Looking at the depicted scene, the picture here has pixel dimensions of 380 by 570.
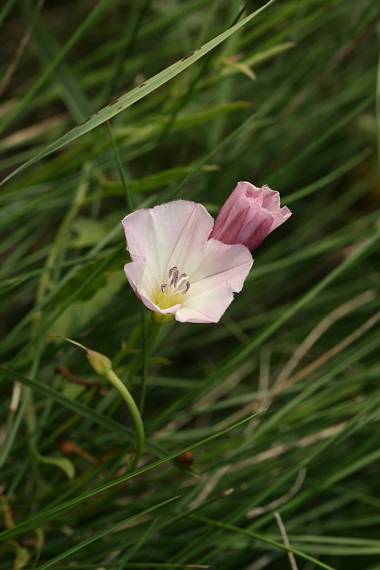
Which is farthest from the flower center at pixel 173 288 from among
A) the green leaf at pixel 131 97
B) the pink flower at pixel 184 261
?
the green leaf at pixel 131 97

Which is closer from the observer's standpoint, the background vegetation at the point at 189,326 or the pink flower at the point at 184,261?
the pink flower at the point at 184,261

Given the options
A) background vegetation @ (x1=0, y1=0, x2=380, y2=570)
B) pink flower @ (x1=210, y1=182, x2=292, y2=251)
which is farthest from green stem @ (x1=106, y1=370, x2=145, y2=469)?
pink flower @ (x1=210, y1=182, x2=292, y2=251)

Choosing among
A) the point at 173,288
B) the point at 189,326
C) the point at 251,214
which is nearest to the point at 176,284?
the point at 173,288

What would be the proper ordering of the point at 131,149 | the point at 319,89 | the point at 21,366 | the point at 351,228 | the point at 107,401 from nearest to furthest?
the point at 21,366, the point at 107,401, the point at 131,149, the point at 351,228, the point at 319,89

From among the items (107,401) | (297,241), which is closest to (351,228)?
(297,241)

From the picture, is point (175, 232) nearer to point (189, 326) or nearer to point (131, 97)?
point (131, 97)

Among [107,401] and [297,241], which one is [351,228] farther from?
[107,401]

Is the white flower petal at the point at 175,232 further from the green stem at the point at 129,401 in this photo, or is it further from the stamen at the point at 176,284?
the green stem at the point at 129,401

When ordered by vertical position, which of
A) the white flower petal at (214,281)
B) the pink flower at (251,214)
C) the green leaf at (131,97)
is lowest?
the white flower petal at (214,281)
